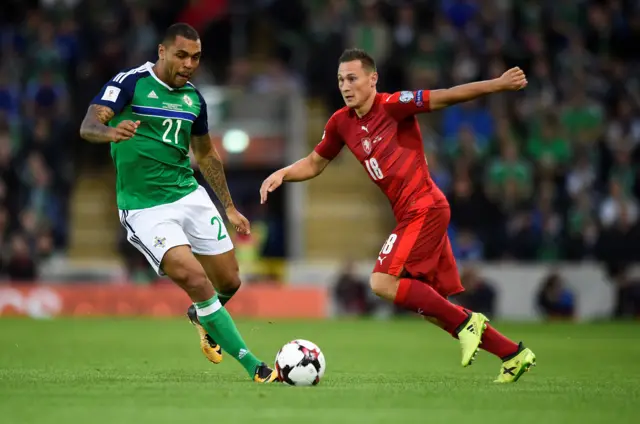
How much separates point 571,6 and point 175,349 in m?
13.4

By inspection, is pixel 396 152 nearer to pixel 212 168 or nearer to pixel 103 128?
pixel 212 168

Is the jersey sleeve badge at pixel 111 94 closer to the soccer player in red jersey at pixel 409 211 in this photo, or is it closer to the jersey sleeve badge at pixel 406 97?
the soccer player in red jersey at pixel 409 211

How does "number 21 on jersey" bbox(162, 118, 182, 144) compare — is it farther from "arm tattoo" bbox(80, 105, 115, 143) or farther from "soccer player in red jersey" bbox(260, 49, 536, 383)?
"soccer player in red jersey" bbox(260, 49, 536, 383)

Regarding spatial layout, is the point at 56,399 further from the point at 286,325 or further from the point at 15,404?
the point at 286,325

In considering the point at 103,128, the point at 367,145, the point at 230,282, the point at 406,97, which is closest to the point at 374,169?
the point at 367,145

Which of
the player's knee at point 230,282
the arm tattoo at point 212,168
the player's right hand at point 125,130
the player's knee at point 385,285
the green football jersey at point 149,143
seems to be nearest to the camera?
the player's right hand at point 125,130

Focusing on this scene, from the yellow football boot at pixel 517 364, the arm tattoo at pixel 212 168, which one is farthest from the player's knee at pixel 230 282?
the yellow football boot at pixel 517 364

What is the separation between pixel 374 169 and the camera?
10.0m

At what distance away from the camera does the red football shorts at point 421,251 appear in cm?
971

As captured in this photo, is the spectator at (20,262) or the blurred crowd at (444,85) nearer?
the blurred crowd at (444,85)

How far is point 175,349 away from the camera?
14.1m

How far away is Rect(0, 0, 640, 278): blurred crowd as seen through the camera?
2097 cm

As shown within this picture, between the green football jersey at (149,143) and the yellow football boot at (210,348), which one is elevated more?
the green football jersey at (149,143)

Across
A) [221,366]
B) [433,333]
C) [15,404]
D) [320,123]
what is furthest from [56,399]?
[320,123]
